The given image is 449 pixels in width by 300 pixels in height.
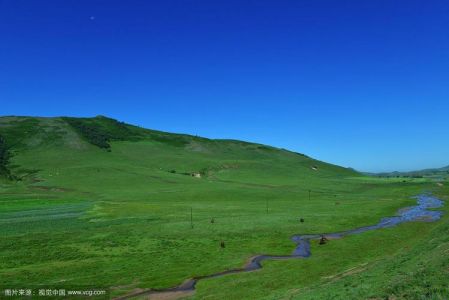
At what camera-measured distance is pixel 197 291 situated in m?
43.9

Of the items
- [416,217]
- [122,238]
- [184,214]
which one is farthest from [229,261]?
[416,217]

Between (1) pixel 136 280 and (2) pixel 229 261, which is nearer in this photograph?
(1) pixel 136 280

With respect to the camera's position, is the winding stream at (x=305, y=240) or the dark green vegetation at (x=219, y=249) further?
the winding stream at (x=305, y=240)

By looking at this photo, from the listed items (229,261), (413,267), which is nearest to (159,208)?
(229,261)

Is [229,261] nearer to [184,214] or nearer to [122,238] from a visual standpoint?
[122,238]

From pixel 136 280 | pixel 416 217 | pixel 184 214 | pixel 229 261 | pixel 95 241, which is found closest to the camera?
pixel 136 280

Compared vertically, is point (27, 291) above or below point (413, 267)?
below

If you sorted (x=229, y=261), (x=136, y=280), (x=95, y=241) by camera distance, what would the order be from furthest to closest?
1. (x=95, y=241)
2. (x=229, y=261)
3. (x=136, y=280)

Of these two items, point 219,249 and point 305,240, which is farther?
point 305,240

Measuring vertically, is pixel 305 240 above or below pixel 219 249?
above

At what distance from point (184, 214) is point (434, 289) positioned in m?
83.5

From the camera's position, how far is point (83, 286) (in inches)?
1793

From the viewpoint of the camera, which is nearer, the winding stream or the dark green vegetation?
the dark green vegetation

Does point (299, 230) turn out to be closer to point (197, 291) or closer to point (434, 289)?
point (197, 291)
